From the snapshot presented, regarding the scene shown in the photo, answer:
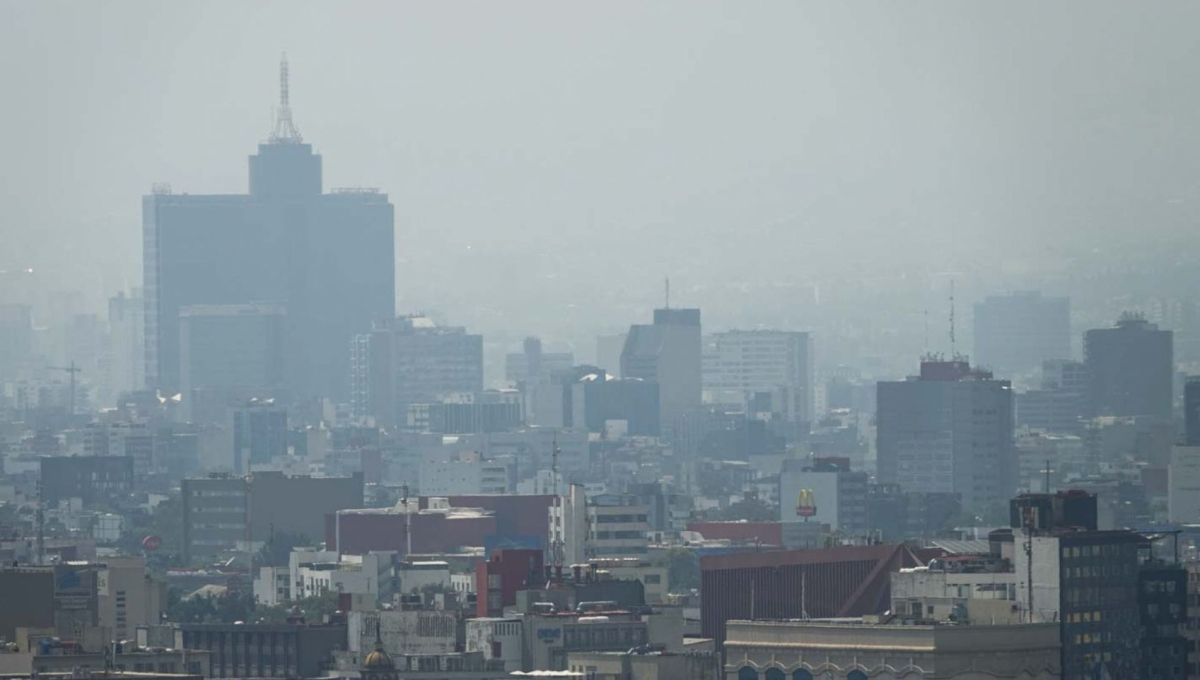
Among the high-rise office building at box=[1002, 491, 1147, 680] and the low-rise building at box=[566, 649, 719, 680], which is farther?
the high-rise office building at box=[1002, 491, 1147, 680]

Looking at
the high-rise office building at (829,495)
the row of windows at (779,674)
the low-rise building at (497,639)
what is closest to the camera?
the row of windows at (779,674)

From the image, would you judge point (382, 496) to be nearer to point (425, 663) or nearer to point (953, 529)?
point (953, 529)

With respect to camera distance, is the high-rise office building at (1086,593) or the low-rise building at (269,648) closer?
the high-rise office building at (1086,593)

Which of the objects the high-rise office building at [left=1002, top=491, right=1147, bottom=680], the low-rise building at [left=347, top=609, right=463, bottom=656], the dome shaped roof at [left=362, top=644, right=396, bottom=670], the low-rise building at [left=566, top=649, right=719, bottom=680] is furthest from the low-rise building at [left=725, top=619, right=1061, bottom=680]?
the low-rise building at [left=347, top=609, right=463, bottom=656]

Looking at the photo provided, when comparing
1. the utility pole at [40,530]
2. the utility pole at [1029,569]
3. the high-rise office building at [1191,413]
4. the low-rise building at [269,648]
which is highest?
the high-rise office building at [1191,413]

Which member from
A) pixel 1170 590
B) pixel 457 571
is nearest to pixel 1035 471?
pixel 457 571

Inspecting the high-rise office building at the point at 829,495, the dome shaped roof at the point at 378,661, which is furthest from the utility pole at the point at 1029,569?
the high-rise office building at the point at 829,495

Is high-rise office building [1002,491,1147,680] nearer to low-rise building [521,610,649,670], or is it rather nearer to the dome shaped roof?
low-rise building [521,610,649,670]

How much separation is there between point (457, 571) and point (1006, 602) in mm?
44802

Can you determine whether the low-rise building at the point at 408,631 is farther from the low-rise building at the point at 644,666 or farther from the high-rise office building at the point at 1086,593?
the high-rise office building at the point at 1086,593

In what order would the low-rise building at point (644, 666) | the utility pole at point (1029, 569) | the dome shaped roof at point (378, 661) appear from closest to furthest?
the dome shaped roof at point (378, 661)
the low-rise building at point (644, 666)
the utility pole at point (1029, 569)

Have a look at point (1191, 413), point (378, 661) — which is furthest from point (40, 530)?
point (378, 661)

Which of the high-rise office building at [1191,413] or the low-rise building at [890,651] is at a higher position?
the high-rise office building at [1191,413]

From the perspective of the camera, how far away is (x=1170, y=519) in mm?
153375
